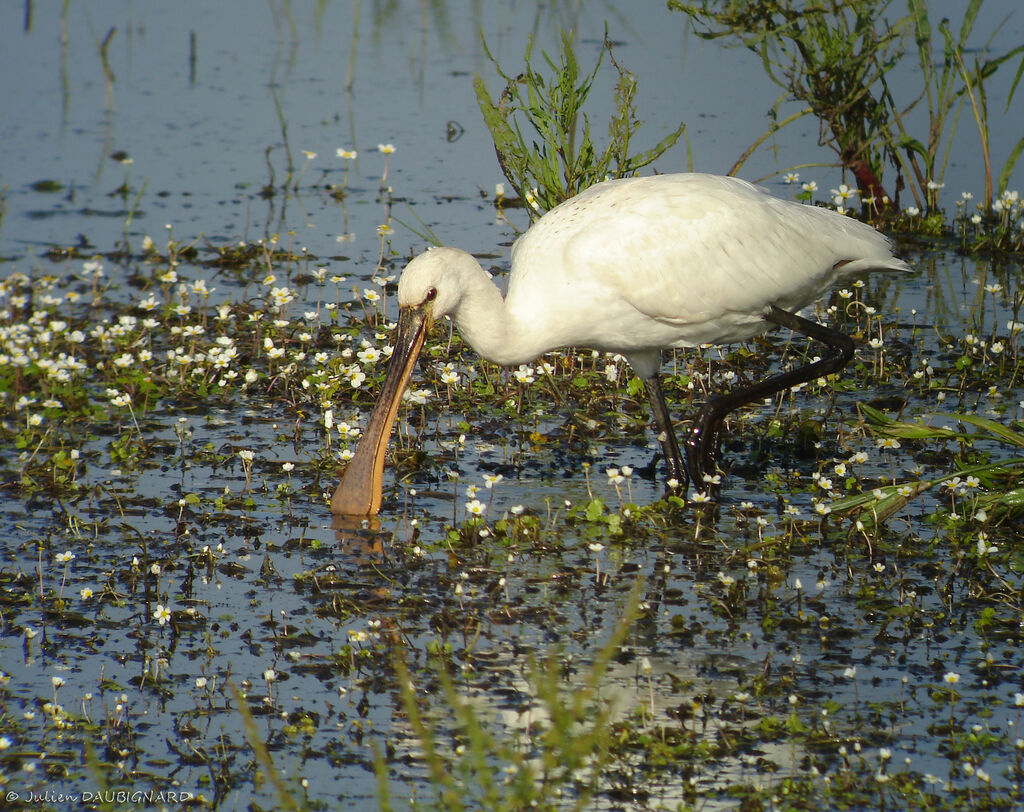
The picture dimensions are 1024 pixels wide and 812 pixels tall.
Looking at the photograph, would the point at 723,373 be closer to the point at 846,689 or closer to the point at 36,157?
the point at 846,689

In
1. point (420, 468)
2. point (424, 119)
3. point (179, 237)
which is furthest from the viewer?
point (424, 119)

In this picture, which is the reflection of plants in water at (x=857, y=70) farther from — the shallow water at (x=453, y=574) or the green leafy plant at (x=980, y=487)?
the green leafy plant at (x=980, y=487)

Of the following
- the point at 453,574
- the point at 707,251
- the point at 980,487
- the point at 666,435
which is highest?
the point at 707,251

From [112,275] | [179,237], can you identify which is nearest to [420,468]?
[112,275]

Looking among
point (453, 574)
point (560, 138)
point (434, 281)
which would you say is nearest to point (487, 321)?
point (434, 281)

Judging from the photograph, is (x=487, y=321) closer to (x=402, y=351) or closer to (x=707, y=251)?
(x=402, y=351)

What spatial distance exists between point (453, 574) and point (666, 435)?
5.03 ft

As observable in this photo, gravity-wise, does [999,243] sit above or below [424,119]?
below

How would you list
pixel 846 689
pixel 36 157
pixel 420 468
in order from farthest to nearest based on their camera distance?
1. pixel 36 157
2. pixel 420 468
3. pixel 846 689

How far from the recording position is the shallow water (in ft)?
14.5

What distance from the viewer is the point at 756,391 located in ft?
22.0

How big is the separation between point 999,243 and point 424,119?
5258 millimetres

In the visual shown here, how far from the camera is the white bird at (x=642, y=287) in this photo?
6215 mm

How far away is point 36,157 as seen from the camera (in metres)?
12.2
